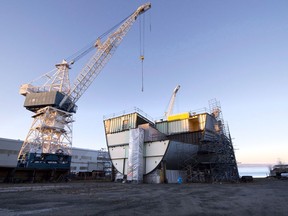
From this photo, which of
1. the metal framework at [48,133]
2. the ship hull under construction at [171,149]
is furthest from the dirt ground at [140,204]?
the metal framework at [48,133]

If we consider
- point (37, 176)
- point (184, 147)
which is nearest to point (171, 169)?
point (184, 147)

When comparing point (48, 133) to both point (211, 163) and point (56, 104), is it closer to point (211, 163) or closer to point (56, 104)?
point (56, 104)

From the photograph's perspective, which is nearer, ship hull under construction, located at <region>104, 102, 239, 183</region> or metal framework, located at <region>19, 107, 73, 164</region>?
ship hull under construction, located at <region>104, 102, 239, 183</region>

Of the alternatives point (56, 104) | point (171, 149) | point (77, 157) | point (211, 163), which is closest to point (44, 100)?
point (56, 104)

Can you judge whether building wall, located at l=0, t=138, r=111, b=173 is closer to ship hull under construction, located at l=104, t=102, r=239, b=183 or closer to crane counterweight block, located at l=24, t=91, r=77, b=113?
crane counterweight block, located at l=24, t=91, r=77, b=113

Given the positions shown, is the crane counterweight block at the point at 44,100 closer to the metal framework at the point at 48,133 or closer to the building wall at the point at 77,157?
the metal framework at the point at 48,133

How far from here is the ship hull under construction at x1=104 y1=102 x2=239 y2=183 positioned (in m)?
34.7

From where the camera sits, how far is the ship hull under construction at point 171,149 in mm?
34719

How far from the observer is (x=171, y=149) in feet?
113

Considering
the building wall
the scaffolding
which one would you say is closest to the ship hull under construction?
the scaffolding

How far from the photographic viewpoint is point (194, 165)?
38.4 meters

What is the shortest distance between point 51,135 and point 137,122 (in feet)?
74.0

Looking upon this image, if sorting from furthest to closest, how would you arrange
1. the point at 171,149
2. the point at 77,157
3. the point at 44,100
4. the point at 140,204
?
the point at 77,157 → the point at 44,100 → the point at 171,149 → the point at 140,204

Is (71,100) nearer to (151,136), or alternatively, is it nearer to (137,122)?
(137,122)
